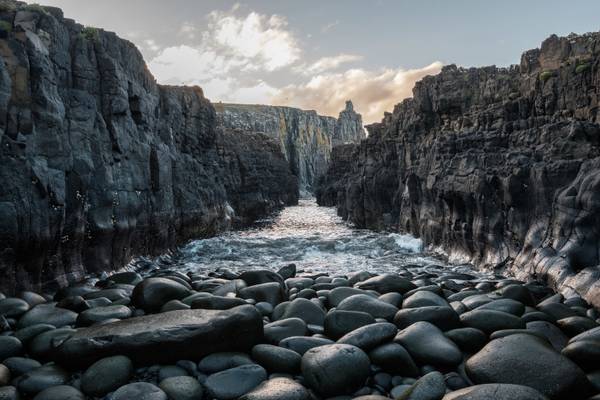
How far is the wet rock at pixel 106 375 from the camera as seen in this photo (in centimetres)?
568

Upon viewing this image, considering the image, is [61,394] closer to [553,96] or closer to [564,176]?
[564,176]

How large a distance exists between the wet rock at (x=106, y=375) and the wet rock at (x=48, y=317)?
2.75m

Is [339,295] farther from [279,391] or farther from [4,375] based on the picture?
[4,375]

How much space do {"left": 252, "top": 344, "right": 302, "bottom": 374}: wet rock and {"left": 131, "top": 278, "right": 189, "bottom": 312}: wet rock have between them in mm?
3484

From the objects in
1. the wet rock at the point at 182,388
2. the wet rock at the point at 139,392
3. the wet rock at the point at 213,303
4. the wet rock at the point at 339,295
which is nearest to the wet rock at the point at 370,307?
the wet rock at the point at 339,295

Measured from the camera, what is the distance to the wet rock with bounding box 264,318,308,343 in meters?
7.37

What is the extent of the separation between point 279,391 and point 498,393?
2626 millimetres

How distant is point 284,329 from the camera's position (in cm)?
756

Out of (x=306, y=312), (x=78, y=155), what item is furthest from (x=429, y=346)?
(x=78, y=155)

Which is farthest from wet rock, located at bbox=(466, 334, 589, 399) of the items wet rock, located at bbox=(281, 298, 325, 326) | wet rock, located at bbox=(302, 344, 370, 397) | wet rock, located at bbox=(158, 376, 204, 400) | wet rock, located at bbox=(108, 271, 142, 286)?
wet rock, located at bbox=(108, 271, 142, 286)

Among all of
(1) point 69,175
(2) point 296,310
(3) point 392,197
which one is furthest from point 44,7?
(3) point 392,197

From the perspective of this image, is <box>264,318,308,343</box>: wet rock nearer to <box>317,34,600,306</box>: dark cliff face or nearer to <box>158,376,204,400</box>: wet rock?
<box>158,376,204,400</box>: wet rock

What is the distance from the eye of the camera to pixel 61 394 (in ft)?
17.7

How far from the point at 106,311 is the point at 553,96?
21218mm
